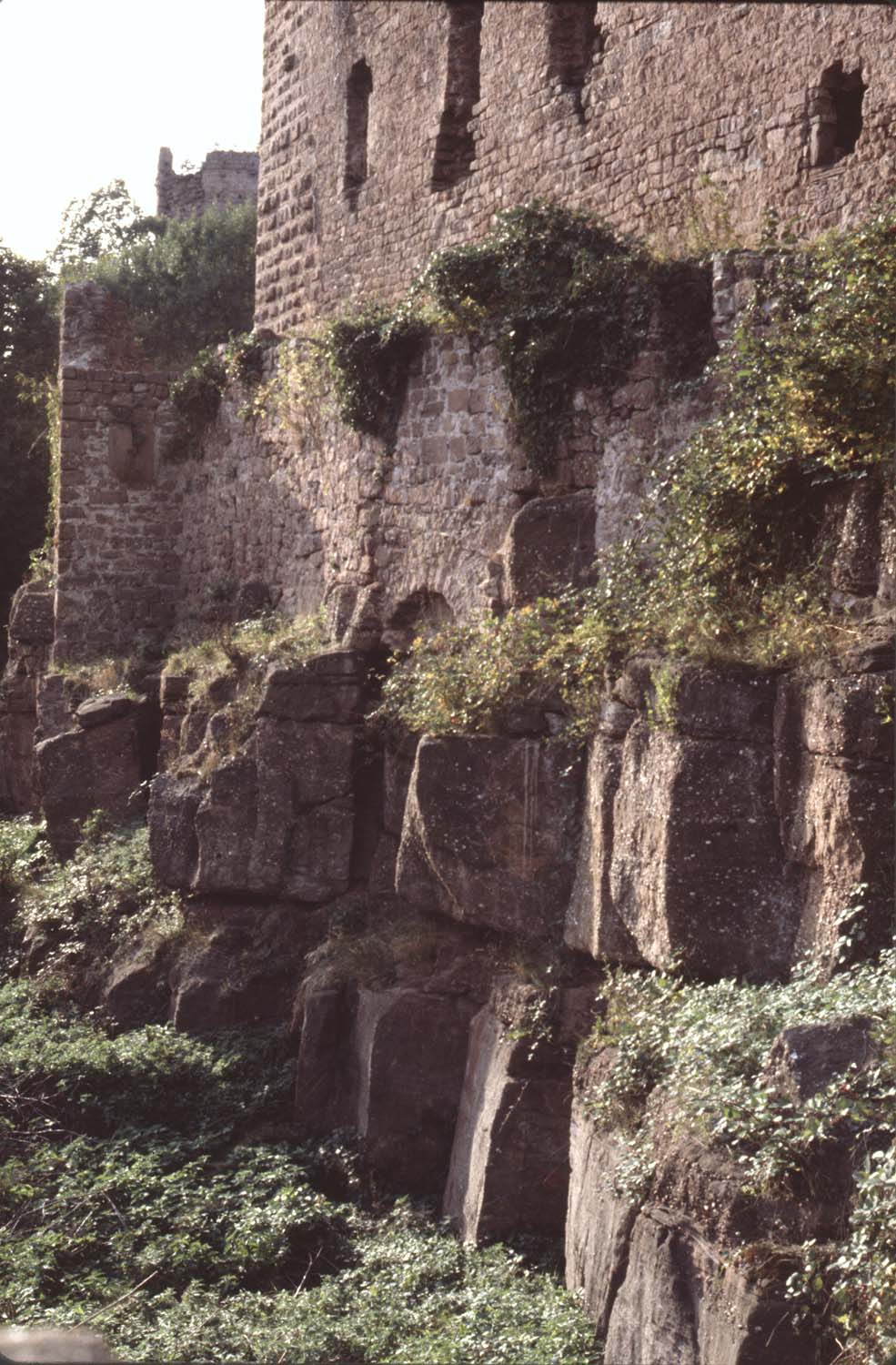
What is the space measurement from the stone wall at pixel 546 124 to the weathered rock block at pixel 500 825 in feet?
13.4

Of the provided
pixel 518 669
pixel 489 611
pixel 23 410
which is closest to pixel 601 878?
pixel 518 669

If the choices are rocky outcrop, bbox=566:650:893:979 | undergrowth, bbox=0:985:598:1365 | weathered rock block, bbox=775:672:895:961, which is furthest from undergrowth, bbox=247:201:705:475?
undergrowth, bbox=0:985:598:1365

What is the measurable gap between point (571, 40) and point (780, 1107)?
1071cm

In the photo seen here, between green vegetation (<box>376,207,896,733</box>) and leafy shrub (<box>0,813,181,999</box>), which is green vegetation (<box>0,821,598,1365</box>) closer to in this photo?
→ leafy shrub (<box>0,813,181,999</box>)

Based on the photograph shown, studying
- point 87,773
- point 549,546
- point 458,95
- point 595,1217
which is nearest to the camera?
point 595,1217

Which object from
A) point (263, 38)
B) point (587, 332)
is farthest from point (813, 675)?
point (263, 38)

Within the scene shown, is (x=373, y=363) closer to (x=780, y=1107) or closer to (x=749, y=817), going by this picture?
Answer: (x=749, y=817)

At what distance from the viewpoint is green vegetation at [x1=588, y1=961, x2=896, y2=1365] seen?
5105mm

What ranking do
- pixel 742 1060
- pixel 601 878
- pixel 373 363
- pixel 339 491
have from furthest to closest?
1. pixel 339 491
2. pixel 373 363
3. pixel 601 878
4. pixel 742 1060

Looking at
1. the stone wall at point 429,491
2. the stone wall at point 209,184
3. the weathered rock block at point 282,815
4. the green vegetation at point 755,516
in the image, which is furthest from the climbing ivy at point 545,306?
the stone wall at point 209,184

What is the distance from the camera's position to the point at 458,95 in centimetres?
1502

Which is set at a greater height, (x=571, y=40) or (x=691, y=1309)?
(x=571, y=40)

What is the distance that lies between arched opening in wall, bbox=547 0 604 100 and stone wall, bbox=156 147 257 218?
18543 mm

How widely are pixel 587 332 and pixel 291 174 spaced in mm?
8686
